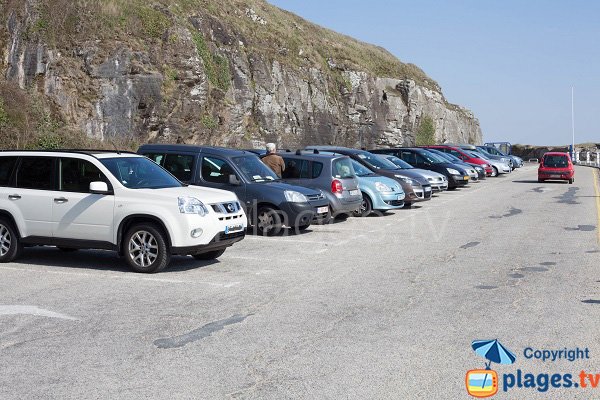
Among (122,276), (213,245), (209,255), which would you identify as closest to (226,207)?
(213,245)

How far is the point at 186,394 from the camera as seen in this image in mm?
5406

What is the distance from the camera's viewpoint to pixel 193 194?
10984 mm

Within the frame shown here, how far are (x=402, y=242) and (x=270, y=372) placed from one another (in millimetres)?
8530

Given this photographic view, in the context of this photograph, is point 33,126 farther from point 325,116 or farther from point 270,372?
point 325,116

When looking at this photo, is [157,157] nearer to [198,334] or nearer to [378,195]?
[378,195]

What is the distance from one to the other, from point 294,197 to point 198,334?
26.3 ft

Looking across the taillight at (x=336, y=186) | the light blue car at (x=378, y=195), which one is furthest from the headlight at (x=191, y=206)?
the light blue car at (x=378, y=195)

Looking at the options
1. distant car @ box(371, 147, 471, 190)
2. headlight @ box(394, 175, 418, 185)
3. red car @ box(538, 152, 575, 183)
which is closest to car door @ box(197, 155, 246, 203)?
headlight @ box(394, 175, 418, 185)

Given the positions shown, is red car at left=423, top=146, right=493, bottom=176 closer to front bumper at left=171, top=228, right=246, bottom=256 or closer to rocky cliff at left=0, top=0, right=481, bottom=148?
rocky cliff at left=0, top=0, right=481, bottom=148

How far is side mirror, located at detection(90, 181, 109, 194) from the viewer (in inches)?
420

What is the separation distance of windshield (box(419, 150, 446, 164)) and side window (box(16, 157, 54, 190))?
19.8 m

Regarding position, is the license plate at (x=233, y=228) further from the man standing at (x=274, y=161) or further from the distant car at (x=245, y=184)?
the man standing at (x=274, y=161)

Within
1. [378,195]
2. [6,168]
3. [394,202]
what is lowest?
[394,202]

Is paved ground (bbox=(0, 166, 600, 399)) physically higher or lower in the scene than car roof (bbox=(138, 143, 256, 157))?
lower
